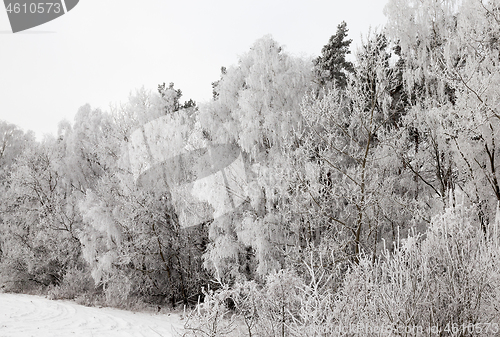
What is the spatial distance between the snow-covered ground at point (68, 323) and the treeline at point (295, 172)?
2.07 meters

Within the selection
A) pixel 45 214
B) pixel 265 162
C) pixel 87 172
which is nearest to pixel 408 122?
pixel 265 162


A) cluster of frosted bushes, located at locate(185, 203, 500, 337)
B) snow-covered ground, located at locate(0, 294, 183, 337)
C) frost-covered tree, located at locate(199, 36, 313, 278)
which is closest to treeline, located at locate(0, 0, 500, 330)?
frost-covered tree, located at locate(199, 36, 313, 278)

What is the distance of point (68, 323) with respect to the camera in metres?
8.54

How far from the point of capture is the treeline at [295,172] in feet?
25.1

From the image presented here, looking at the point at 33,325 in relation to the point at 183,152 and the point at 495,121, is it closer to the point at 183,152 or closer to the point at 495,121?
the point at 183,152

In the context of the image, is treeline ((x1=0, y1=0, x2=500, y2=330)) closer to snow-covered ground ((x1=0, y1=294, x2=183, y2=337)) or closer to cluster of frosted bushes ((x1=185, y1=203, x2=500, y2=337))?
cluster of frosted bushes ((x1=185, y1=203, x2=500, y2=337))

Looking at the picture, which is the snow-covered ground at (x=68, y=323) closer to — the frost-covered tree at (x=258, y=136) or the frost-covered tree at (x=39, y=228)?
the frost-covered tree at (x=258, y=136)

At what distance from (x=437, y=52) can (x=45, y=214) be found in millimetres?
18734

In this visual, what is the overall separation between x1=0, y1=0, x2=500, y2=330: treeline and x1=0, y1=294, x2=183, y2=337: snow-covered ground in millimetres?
2069

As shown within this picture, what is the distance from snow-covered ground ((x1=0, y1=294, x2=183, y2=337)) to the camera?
7508 mm

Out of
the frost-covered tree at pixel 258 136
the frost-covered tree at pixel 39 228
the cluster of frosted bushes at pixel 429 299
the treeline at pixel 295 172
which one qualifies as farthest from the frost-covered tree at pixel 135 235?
the cluster of frosted bushes at pixel 429 299

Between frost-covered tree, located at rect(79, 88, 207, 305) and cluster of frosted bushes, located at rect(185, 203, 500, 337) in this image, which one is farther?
frost-covered tree, located at rect(79, 88, 207, 305)

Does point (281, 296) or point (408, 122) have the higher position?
point (408, 122)

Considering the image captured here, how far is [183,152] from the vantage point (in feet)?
45.9
